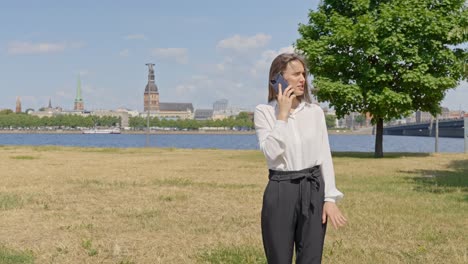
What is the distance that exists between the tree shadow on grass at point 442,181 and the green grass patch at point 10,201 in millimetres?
11236

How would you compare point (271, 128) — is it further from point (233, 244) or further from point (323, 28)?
point (323, 28)

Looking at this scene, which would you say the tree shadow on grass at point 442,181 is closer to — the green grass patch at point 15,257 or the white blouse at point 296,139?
the green grass patch at point 15,257

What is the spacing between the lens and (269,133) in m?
4.05

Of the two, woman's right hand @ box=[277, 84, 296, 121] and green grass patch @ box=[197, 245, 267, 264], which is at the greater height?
woman's right hand @ box=[277, 84, 296, 121]

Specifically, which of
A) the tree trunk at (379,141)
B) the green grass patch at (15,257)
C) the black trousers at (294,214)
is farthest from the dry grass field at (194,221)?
the tree trunk at (379,141)

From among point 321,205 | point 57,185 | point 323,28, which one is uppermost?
point 323,28

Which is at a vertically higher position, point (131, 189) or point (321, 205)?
point (321, 205)

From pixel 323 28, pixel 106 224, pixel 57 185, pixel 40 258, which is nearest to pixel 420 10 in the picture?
pixel 323 28

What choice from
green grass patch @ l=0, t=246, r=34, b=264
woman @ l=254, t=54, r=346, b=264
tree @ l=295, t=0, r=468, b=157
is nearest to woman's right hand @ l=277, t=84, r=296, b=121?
woman @ l=254, t=54, r=346, b=264

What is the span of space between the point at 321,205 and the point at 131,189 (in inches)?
509

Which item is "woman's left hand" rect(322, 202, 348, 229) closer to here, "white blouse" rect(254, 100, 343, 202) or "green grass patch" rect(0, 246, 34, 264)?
"white blouse" rect(254, 100, 343, 202)

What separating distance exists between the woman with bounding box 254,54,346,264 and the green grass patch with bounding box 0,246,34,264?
4.82 metres

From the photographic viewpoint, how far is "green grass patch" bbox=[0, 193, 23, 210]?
1273 cm

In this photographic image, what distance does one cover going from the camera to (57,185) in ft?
57.7
